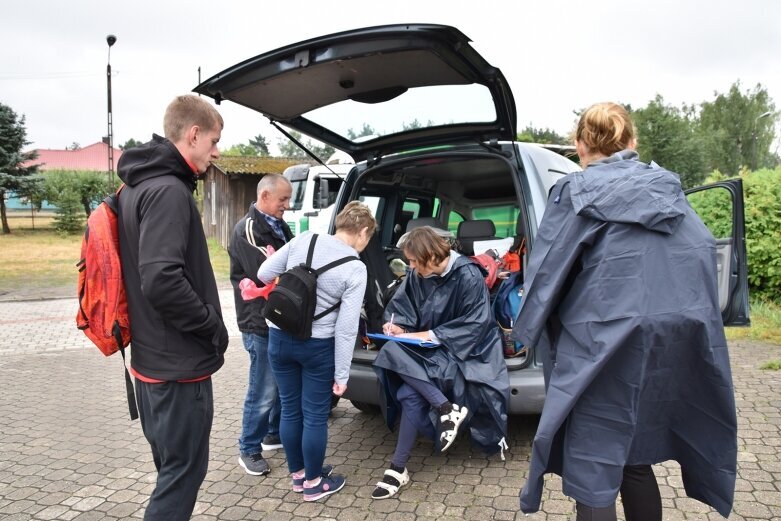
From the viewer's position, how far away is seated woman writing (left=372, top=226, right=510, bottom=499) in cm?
315

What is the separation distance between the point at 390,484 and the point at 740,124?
53.0 meters

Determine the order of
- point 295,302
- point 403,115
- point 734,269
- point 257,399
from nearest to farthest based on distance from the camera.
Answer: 1. point 295,302
2. point 734,269
3. point 257,399
4. point 403,115

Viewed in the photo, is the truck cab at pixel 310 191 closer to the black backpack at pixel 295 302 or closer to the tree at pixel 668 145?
the black backpack at pixel 295 302

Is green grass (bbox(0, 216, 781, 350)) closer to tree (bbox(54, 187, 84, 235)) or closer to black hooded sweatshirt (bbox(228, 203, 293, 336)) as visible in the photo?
tree (bbox(54, 187, 84, 235))

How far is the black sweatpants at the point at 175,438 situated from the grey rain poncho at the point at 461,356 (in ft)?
4.15

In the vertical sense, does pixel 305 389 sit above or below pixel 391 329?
below

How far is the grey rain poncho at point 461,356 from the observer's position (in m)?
3.17

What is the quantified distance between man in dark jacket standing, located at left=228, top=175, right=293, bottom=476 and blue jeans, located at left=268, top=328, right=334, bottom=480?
0.41 m

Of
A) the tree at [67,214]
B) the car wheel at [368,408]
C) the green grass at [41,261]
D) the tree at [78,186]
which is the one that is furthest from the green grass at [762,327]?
the tree at [78,186]

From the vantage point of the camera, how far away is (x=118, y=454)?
376 cm

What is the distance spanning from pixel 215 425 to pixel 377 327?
60.3 inches

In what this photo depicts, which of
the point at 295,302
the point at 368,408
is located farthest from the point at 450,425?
the point at 368,408

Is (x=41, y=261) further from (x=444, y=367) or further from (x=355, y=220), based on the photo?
(x=444, y=367)

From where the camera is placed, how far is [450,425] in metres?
3.12
